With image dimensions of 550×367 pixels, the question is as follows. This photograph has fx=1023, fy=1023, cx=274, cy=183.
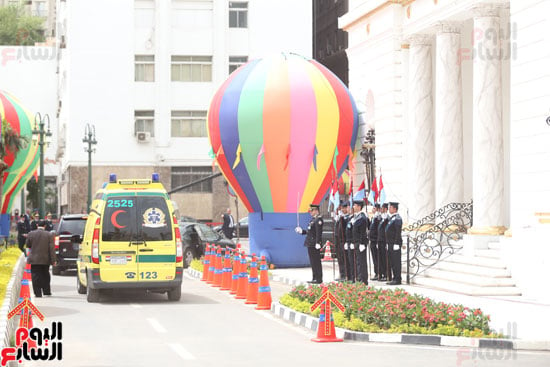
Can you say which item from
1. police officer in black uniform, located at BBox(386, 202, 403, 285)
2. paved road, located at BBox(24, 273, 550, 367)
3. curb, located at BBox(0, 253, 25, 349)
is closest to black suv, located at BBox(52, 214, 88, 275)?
curb, located at BBox(0, 253, 25, 349)

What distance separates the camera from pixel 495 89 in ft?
80.9

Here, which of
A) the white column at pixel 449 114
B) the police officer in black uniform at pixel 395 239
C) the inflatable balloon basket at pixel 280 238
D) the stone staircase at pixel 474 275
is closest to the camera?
the stone staircase at pixel 474 275

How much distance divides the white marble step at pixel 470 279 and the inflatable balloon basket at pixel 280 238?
698 centimetres

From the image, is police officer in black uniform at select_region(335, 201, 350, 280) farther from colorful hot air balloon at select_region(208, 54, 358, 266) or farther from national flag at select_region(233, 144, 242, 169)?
national flag at select_region(233, 144, 242, 169)

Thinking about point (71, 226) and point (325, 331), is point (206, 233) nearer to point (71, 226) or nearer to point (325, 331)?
point (71, 226)

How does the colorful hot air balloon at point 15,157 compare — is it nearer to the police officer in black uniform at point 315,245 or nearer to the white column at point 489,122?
the police officer in black uniform at point 315,245

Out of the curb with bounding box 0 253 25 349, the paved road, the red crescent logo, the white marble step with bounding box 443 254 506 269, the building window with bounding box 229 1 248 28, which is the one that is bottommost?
the paved road

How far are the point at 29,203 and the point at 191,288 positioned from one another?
71.8 meters

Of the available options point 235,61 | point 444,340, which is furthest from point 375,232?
point 235,61

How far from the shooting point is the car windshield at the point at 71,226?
29641mm

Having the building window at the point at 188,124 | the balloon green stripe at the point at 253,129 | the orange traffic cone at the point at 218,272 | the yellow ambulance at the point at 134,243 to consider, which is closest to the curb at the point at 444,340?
the yellow ambulance at the point at 134,243

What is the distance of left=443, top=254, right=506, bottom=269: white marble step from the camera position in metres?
22.8

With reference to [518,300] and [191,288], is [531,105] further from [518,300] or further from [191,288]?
[191,288]

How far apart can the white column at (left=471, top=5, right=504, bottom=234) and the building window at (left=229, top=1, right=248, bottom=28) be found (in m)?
39.7
